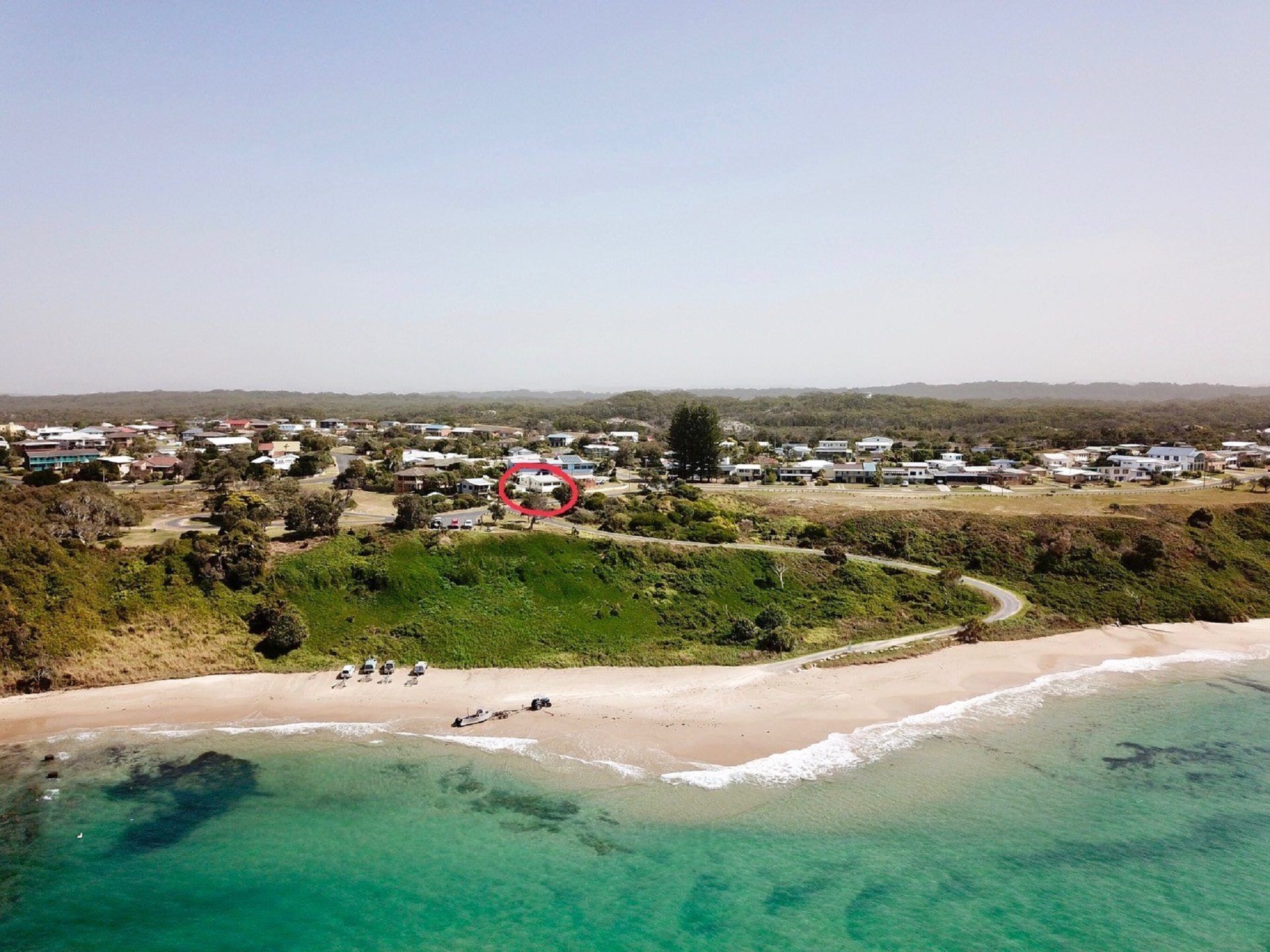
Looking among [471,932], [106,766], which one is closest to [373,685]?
[106,766]

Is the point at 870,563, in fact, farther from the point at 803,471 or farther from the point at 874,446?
the point at 874,446

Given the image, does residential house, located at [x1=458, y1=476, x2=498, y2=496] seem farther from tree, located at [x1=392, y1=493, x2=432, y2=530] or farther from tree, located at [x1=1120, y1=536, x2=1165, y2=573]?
tree, located at [x1=1120, y1=536, x2=1165, y2=573]

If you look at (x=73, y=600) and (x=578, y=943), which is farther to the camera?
(x=73, y=600)

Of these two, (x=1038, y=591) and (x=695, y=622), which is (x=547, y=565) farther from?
(x=1038, y=591)

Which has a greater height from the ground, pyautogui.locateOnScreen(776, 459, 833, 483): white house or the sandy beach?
pyautogui.locateOnScreen(776, 459, 833, 483): white house

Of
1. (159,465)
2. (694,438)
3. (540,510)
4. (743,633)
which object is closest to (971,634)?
(743,633)

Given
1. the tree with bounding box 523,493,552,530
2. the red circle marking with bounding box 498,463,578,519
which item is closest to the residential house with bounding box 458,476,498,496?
the red circle marking with bounding box 498,463,578,519

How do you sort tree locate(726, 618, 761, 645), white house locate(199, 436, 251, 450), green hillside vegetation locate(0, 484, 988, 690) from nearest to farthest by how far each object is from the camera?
green hillside vegetation locate(0, 484, 988, 690) → tree locate(726, 618, 761, 645) → white house locate(199, 436, 251, 450)

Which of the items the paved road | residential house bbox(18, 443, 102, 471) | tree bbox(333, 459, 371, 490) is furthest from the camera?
residential house bbox(18, 443, 102, 471)

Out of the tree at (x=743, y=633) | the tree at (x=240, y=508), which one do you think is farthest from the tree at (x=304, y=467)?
the tree at (x=743, y=633)
